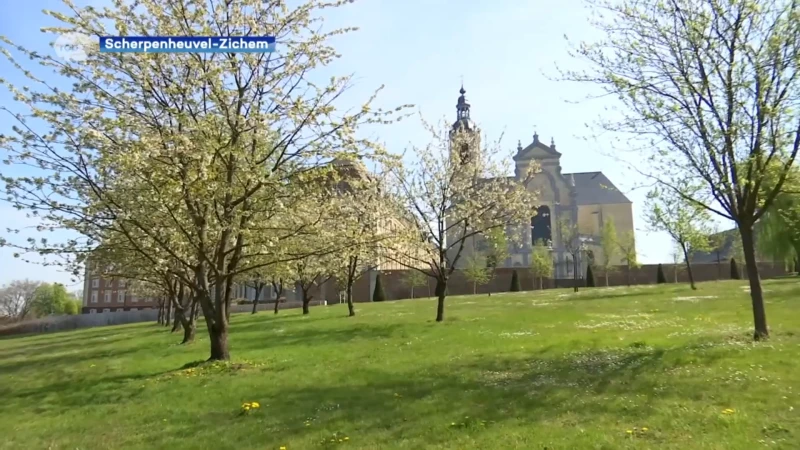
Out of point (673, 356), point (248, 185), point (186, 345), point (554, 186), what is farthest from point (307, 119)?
point (554, 186)

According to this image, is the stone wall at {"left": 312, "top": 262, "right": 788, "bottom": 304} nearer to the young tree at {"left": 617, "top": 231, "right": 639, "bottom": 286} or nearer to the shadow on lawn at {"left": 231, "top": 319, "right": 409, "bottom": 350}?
the young tree at {"left": 617, "top": 231, "right": 639, "bottom": 286}

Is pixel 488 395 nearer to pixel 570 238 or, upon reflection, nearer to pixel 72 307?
pixel 570 238

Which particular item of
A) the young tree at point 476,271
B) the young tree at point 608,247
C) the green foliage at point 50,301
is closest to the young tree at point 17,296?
the green foliage at point 50,301

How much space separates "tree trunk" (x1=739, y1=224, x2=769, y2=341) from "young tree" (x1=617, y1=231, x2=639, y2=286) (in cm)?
5161

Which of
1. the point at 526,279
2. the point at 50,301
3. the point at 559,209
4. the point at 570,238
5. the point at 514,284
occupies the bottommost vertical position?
the point at 50,301

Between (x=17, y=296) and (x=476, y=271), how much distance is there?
93056mm

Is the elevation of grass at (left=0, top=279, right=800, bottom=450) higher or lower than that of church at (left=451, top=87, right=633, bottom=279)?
lower

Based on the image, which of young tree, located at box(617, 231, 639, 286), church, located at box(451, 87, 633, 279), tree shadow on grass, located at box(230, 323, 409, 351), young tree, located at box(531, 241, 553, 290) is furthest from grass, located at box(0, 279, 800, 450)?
church, located at box(451, 87, 633, 279)

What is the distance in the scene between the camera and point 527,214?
88.9 ft

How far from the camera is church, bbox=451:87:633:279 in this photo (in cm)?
8238

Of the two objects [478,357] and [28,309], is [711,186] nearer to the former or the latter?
[478,357]

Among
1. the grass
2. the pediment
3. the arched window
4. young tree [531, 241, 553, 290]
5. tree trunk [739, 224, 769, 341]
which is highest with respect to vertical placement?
the pediment

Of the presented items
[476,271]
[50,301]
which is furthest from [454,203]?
[50,301]

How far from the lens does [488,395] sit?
947cm
